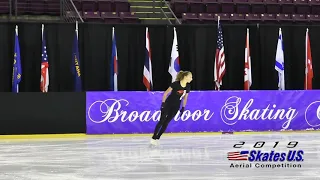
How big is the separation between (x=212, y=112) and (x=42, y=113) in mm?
4153

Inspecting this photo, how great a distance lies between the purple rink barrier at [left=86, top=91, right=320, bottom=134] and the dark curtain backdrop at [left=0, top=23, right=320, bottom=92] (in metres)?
2.59

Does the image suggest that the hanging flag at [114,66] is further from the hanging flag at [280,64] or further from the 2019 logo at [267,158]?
the 2019 logo at [267,158]

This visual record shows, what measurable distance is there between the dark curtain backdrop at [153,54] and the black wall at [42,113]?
2.18m

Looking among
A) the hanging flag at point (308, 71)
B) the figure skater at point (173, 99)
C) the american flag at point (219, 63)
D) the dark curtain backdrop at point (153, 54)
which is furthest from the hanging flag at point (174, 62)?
the figure skater at point (173, 99)

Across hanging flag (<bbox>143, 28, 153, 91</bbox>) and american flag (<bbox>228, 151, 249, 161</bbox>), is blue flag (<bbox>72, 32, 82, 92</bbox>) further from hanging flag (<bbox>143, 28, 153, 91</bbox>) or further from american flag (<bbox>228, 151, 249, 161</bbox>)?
american flag (<bbox>228, 151, 249, 161</bbox>)

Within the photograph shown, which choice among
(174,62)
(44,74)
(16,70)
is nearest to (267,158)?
(174,62)

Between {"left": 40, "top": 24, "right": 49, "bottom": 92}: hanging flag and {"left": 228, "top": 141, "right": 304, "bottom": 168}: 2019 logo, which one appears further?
{"left": 40, "top": 24, "right": 49, "bottom": 92}: hanging flag

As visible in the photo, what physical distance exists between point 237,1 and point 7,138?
970 cm

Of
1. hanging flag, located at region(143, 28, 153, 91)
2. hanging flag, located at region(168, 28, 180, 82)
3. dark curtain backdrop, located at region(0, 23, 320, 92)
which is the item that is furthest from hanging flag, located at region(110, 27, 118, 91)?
hanging flag, located at region(168, 28, 180, 82)

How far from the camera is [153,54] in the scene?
16.2 m

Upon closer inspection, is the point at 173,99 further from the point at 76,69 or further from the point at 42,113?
the point at 76,69

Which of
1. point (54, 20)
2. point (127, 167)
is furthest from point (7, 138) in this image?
point (127, 167)

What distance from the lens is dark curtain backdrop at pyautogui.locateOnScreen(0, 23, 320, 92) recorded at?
15359mm

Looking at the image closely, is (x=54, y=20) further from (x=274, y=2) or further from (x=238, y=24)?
(x=274, y=2)
